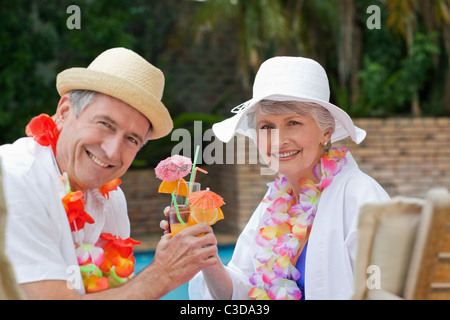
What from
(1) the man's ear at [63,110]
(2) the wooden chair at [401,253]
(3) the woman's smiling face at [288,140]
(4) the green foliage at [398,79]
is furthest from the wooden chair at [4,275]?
(4) the green foliage at [398,79]

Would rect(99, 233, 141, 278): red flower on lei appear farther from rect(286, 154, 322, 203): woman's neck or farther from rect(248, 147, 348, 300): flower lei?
rect(286, 154, 322, 203): woman's neck

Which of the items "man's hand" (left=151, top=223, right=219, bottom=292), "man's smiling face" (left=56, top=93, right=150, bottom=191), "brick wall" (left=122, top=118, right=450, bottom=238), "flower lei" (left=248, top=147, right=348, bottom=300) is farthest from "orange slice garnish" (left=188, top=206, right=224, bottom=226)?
"brick wall" (left=122, top=118, right=450, bottom=238)

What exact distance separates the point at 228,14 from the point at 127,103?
7.50 m

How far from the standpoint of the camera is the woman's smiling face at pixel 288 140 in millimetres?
1932

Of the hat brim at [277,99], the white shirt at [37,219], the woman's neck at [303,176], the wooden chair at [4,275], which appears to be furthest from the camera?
the woman's neck at [303,176]

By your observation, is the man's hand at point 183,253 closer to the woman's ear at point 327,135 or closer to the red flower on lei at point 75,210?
the red flower on lei at point 75,210

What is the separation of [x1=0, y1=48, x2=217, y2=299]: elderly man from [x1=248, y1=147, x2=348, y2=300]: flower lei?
1.13 ft

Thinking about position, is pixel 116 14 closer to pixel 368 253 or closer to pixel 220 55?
pixel 220 55

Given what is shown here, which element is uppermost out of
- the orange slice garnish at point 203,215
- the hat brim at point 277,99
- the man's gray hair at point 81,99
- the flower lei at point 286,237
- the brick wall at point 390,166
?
the man's gray hair at point 81,99

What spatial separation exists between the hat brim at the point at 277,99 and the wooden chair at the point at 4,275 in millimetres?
959

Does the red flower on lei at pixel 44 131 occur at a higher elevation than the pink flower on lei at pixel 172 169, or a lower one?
higher

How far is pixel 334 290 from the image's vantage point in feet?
5.84

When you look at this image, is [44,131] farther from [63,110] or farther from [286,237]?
[286,237]
